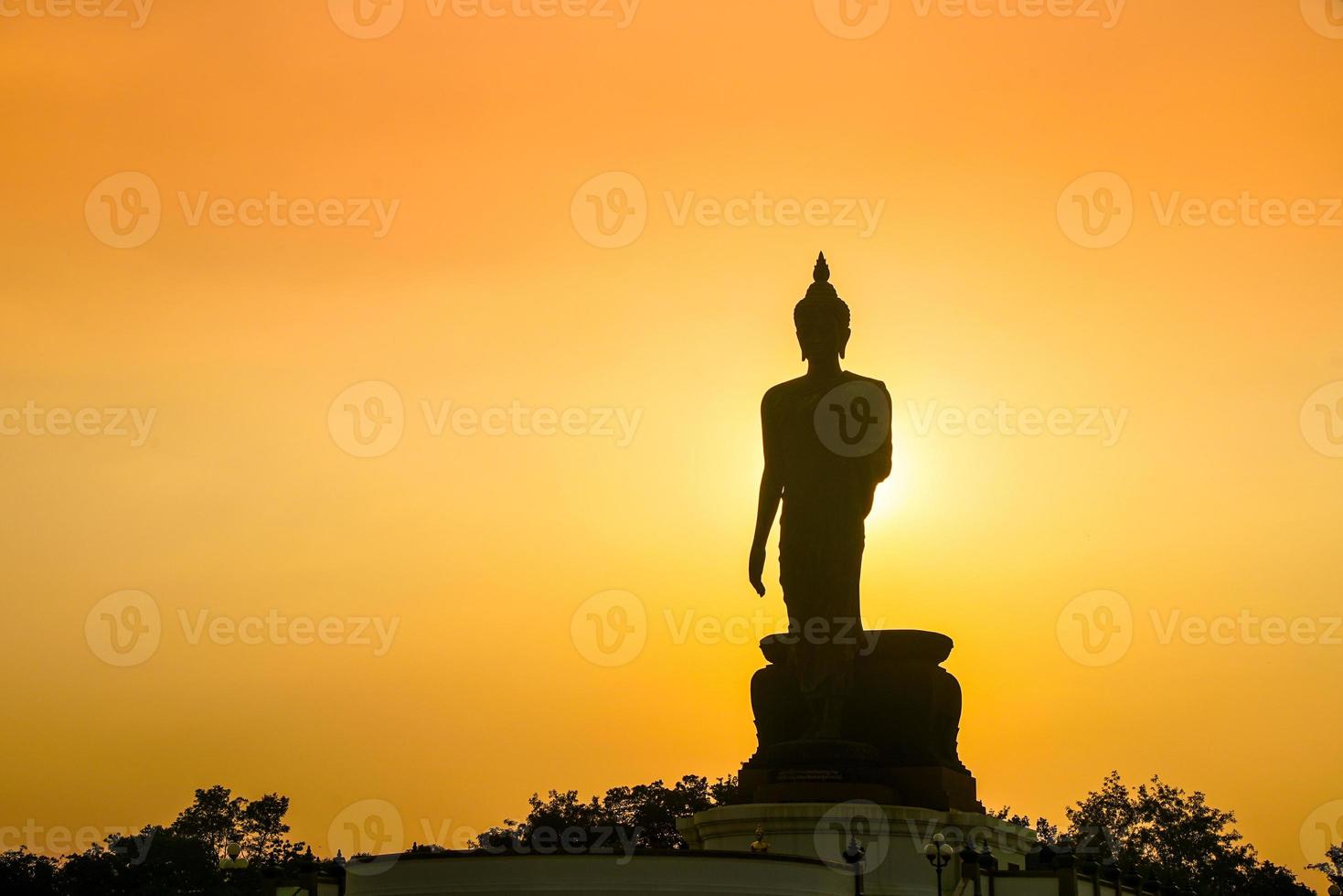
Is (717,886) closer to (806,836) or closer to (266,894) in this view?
(806,836)

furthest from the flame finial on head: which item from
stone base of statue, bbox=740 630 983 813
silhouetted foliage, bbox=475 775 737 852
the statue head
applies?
silhouetted foliage, bbox=475 775 737 852

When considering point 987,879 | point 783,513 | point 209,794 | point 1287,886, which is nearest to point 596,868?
point 987,879

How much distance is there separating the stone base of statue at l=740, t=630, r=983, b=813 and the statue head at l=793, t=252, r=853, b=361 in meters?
5.87

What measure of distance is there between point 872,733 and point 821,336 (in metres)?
8.03

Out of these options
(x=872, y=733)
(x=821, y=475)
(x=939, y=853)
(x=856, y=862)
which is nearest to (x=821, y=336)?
(x=821, y=475)

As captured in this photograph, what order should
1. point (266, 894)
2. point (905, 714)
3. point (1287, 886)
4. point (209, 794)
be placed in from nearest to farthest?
point (266, 894)
point (905, 714)
point (1287, 886)
point (209, 794)

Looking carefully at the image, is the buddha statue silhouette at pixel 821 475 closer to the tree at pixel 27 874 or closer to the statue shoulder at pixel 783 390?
the statue shoulder at pixel 783 390

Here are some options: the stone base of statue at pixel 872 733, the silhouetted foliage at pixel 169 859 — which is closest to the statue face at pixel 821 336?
the stone base of statue at pixel 872 733

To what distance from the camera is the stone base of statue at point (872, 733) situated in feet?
116

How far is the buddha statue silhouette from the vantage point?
3797cm

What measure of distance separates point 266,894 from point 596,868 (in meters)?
6.78

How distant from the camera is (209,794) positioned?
83.3 m

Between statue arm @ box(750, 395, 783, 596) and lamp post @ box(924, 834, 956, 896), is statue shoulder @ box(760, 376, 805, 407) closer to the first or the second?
statue arm @ box(750, 395, 783, 596)

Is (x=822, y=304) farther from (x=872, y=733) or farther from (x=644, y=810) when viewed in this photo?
(x=644, y=810)
